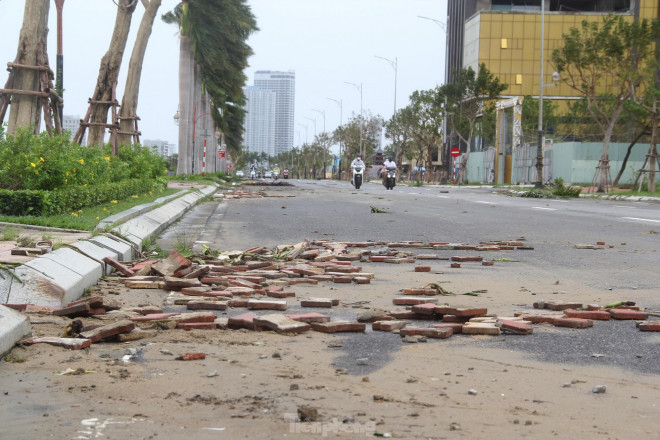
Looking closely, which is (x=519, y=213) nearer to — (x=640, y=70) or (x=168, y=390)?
(x=168, y=390)

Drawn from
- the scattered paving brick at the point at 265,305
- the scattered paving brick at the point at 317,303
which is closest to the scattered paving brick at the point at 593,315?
the scattered paving brick at the point at 317,303

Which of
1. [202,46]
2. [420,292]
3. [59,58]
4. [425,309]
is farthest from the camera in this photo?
[202,46]

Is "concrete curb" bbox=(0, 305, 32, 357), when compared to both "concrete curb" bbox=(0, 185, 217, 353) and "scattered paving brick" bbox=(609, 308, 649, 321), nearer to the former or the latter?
"concrete curb" bbox=(0, 185, 217, 353)

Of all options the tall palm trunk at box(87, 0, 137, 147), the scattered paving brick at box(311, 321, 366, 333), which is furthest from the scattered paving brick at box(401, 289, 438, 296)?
the tall palm trunk at box(87, 0, 137, 147)

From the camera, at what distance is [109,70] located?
2405 centimetres

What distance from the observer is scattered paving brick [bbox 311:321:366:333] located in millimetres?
5062

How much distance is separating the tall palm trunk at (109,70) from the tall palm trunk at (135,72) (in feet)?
15.0

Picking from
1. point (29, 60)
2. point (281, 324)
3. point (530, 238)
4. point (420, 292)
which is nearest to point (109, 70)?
point (29, 60)

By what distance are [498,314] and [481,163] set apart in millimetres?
69495

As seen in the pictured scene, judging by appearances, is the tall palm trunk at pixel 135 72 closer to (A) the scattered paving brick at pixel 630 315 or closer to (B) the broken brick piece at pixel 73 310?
(B) the broken brick piece at pixel 73 310

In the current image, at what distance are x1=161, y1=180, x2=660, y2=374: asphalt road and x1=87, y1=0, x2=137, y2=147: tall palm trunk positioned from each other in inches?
196

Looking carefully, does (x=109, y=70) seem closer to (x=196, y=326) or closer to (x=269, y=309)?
(x=269, y=309)

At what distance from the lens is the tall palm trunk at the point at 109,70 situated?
24.0m

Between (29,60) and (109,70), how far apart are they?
6.50m
